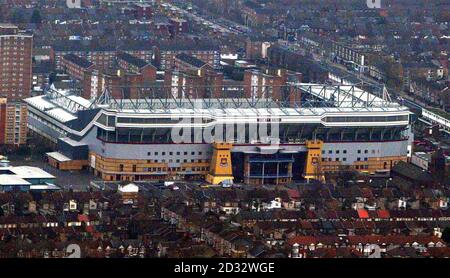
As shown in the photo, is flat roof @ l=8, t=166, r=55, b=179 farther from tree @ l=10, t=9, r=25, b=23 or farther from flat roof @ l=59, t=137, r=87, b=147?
tree @ l=10, t=9, r=25, b=23

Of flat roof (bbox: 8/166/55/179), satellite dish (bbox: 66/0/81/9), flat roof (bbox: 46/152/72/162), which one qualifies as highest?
satellite dish (bbox: 66/0/81/9)

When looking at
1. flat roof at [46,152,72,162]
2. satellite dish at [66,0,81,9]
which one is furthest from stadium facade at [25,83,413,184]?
satellite dish at [66,0,81,9]

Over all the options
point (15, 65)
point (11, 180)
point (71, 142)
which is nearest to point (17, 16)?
point (15, 65)

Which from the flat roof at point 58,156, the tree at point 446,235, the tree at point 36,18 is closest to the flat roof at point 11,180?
the flat roof at point 58,156

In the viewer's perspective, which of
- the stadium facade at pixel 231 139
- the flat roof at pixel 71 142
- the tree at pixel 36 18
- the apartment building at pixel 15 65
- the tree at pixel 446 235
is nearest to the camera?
the tree at pixel 446 235

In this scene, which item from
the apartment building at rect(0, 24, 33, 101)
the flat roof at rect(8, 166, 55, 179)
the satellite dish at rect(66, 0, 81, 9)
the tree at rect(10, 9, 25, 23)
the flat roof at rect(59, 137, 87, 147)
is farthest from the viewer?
the satellite dish at rect(66, 0, 81, 9)

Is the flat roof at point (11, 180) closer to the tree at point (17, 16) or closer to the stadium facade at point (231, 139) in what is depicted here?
the stadium facade at point (231, 139)
